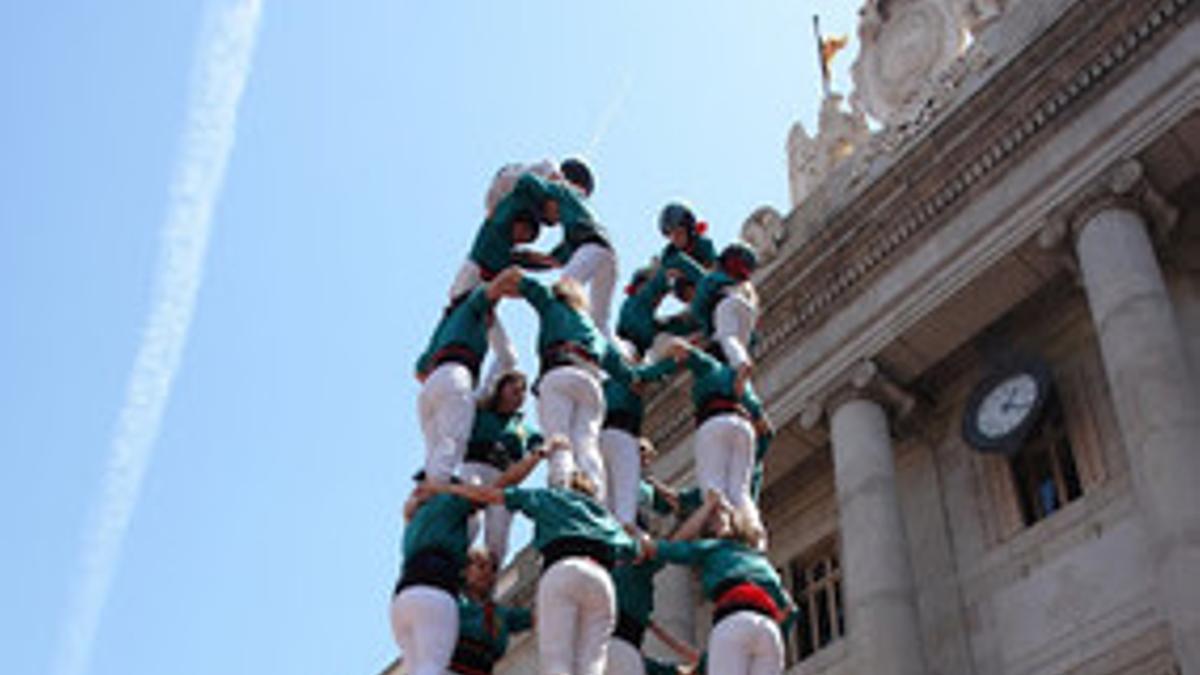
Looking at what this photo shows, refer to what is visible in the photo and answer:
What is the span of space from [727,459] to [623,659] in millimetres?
1781

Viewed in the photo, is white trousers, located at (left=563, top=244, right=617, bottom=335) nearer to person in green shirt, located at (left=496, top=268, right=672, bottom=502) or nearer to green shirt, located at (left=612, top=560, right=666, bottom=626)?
person in green shirt, located at (left=496, top=268, right=672, bottom=502)

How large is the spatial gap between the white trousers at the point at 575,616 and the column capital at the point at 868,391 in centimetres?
1245

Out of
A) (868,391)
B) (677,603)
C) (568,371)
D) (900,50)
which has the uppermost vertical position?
(900,50)

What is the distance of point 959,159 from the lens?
20.5 meters

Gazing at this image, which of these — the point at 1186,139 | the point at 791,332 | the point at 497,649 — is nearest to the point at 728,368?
the point at 497,649

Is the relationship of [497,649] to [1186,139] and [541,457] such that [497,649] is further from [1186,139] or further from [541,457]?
[1186,139]

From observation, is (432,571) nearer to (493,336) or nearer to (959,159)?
(493,336)

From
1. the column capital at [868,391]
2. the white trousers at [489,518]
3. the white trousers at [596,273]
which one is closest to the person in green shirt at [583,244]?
the white trousers at [596,273]

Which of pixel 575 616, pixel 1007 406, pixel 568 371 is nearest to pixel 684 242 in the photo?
pixel 568 371

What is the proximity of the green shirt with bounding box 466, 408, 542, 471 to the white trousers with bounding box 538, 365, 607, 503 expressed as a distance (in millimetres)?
880

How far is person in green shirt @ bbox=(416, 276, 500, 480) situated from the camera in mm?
10438

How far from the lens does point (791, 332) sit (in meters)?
22.5

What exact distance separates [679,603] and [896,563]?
15.2 feet

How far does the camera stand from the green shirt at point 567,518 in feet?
30.3
